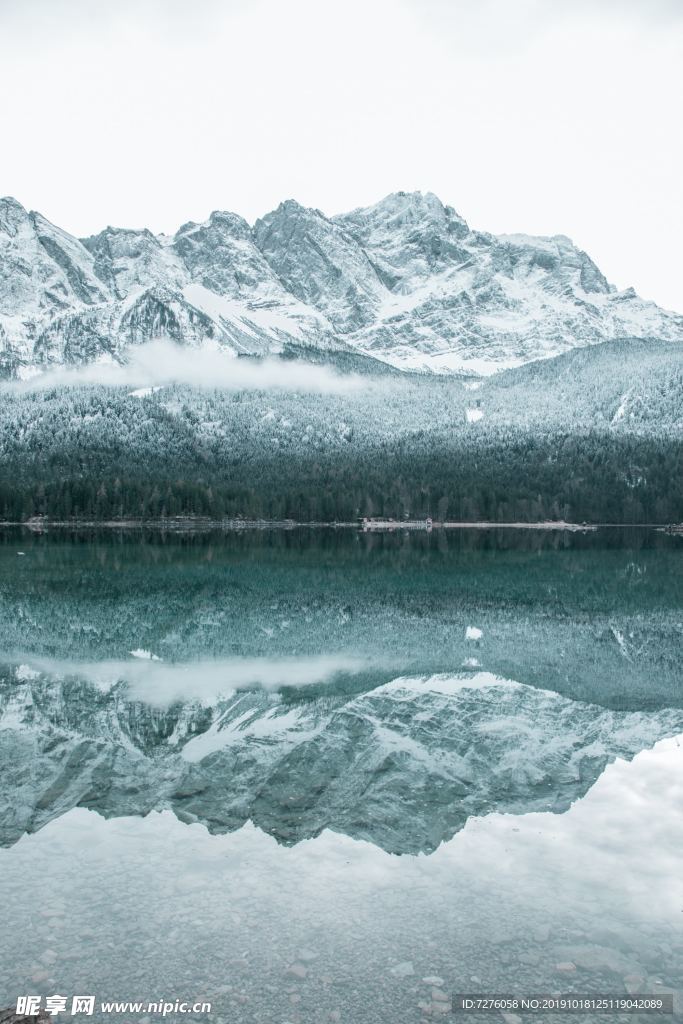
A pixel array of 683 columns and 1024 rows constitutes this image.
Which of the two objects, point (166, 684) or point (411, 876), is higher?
point (411, 876)

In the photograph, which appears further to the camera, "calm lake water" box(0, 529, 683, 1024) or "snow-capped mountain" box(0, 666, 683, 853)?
"snow-capped mountain" box(0, 666, 683, 853)

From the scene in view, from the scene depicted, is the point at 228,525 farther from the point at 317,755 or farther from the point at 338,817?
the point at 338,817

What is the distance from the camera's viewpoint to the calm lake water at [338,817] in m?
11.0

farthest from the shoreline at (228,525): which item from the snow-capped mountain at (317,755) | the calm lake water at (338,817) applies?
the snow-capped mountain at (317,755)

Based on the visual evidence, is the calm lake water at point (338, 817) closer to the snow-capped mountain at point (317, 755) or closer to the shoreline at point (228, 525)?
the snow-capped mountain at point (317, 755)

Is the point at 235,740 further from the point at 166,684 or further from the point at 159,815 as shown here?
the point at 166,684

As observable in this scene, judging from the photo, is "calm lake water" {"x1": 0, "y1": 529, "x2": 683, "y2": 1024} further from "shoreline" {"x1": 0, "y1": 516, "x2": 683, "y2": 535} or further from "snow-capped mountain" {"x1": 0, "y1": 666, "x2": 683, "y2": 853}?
"shoreline" {"x1": 0, "y1": 516, "x2": 683, "y2": 535}

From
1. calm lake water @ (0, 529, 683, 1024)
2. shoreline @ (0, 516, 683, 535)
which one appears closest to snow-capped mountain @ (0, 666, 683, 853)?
calm lake water @ (0, 529, 683, 1024)

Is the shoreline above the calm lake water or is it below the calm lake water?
below

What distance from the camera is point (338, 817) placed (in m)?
15.9

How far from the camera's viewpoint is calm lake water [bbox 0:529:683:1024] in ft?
36.0

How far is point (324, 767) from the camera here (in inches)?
739

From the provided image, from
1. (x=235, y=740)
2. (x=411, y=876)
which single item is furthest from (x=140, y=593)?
(x=411, y=876)

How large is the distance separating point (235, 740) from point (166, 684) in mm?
7435
